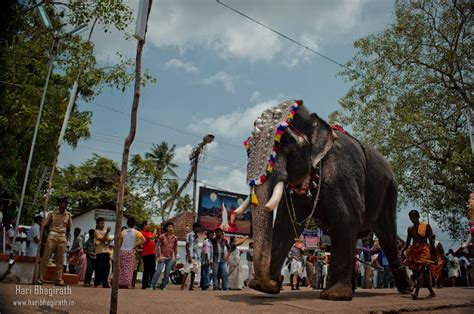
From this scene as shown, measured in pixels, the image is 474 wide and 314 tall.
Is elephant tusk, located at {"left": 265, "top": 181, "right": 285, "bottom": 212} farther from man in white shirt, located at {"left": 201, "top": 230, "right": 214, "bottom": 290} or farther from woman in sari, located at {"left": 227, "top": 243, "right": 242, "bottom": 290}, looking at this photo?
woman in sari, located at {"left": 227, "top": 243, "right": 242, "bottom": 290}

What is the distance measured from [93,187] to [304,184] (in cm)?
3420

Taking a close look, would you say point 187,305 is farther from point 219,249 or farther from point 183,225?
point 183,225

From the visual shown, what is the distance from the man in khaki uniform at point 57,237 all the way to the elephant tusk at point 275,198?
4.72 m

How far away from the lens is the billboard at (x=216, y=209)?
1026 inches

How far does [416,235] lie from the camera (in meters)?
Result: 8.02

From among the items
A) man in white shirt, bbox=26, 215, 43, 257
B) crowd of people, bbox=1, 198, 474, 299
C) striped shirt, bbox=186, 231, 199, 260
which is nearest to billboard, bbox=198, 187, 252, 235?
crowd of people, bbox=1, 198, 474, 299

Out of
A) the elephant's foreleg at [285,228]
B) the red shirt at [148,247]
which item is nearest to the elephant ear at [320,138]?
the elephant's foreleg at [285,228]

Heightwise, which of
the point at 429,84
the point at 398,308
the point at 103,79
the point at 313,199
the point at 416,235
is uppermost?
the point at 429,84

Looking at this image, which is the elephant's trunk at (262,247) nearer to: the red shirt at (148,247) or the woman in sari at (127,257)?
the woman in sari at (127,257)

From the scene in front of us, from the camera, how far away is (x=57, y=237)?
349 inches

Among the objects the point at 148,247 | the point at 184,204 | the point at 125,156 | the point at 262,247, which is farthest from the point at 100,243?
the point at 184,204

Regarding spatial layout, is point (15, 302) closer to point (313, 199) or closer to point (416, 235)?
point (313, 199)

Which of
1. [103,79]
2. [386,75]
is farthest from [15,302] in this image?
[386,75]

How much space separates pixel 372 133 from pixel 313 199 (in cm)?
1193
